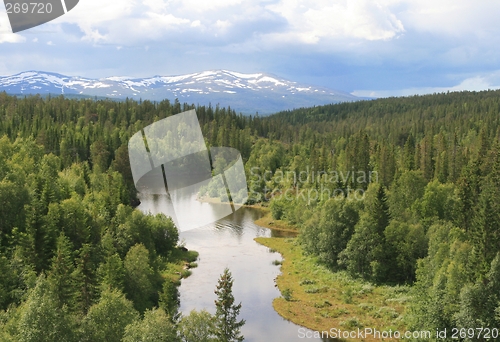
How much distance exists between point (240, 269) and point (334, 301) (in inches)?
540

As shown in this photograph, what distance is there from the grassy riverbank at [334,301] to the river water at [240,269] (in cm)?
159

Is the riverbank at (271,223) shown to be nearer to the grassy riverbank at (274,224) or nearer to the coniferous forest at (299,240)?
the grassy riverbank at (274,224)

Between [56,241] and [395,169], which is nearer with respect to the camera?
[56,241]

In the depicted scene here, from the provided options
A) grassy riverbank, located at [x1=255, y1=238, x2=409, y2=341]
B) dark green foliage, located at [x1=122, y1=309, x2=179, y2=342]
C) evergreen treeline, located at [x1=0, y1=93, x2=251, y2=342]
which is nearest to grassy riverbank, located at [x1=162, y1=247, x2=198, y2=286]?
evergreen treeline, located at [x1=0, y1=93, x2=251, y2=342]

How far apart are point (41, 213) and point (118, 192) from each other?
2306cm

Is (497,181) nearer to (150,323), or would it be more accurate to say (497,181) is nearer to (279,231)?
(279,231)

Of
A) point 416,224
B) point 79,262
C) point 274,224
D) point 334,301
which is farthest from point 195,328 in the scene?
point 274,224

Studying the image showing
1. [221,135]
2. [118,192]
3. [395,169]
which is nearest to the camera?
[118,192]

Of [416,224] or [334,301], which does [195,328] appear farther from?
[416,224]

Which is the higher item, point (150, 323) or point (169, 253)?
point (150, 323)

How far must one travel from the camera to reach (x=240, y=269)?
61750 millimetres

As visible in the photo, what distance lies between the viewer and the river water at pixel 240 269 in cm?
4672

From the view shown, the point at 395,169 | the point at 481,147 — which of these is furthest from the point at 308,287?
the point at 481,147

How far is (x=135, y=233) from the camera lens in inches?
2312
